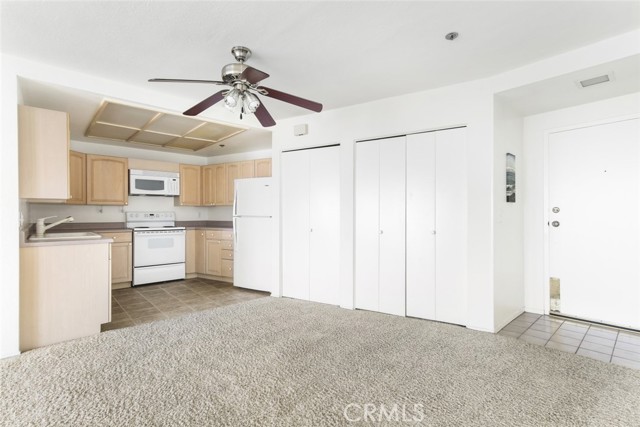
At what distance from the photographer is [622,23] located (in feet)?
7.70

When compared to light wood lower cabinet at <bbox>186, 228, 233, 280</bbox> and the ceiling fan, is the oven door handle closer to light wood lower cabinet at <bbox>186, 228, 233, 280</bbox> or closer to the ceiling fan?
light wood lower cabinet at <bbox>186, 228, 233, 280</bbox>

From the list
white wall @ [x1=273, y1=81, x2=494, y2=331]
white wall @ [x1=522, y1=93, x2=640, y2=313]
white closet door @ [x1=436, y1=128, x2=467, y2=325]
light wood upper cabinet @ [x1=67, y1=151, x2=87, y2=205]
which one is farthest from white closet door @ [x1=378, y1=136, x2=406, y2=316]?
light wood upper cabinet @ [x1=67, y1=151, x2=87, y2=205]

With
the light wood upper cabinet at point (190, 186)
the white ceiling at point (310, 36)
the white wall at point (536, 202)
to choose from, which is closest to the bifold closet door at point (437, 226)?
the white ceiling at point (310, 36)

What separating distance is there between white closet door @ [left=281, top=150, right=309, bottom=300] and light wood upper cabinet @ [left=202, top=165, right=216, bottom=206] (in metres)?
2.24

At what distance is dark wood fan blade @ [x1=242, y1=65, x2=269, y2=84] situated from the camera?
2350 millimetres

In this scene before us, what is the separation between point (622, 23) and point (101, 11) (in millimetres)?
3450

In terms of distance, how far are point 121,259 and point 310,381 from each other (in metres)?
4.30

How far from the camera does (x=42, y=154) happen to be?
303 cm

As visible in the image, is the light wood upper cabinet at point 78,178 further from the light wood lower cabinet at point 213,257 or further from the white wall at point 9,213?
the white wall at point 9,213

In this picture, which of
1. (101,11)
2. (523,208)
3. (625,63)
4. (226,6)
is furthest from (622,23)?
(101,11)

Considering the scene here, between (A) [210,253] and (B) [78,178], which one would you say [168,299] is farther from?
(B) [78,178]

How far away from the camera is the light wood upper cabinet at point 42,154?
9.69 feet

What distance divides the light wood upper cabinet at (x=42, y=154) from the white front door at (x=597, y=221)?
4999 mm

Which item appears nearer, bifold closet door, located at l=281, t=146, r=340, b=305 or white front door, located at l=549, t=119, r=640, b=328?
white front door, located at l=549, t=119, r=640, b=328
